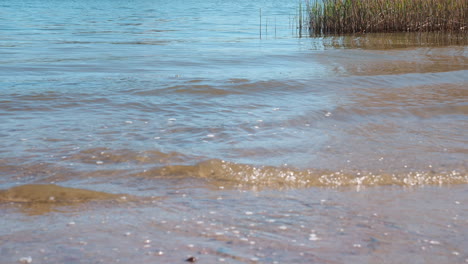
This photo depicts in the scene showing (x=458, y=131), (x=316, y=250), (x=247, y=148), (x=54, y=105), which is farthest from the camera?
(x=54, y=105)

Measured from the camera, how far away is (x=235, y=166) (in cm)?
378

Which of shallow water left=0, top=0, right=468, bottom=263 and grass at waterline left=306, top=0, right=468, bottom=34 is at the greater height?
grass at waterline left=306, top=0, right=468, bottom=34

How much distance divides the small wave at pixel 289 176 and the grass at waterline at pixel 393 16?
11519 mm

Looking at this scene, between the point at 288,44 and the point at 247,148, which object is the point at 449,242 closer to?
the point at 247,148

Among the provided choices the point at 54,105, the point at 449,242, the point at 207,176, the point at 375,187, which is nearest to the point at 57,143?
the point at 207,176

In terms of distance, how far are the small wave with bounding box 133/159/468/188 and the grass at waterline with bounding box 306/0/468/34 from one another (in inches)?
454

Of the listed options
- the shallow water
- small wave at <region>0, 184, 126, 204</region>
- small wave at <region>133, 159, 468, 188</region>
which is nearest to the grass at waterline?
the shallow water

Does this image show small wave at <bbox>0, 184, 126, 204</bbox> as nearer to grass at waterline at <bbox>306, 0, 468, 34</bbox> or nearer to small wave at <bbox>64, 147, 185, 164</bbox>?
small wave at <bbox>64, 147, 185, 164</bbox>

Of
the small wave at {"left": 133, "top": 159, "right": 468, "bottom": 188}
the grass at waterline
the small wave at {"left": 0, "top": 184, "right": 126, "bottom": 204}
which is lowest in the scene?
the small wave at {"left": 133, "top": 159, "right": 468, "bottom": 188}

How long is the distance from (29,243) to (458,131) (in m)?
3.85

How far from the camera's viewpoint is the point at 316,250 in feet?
8.07

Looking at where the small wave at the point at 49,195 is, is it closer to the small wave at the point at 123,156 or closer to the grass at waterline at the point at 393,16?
the small wave at the point at 123,156

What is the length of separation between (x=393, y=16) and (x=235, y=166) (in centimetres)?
1203

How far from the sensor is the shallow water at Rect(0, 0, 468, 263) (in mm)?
2549
